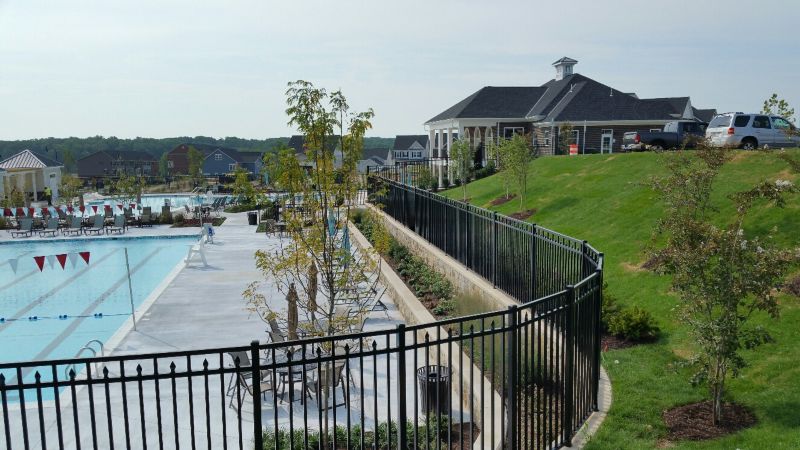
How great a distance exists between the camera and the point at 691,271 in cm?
617

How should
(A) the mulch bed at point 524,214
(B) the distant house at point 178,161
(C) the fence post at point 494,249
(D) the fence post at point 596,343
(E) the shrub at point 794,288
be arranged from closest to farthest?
(D) the fence post at point 596,343
(E) the shrub at point 794,288
(C) the fence post at point 494,249
(A) the mulch bed at point 524,214
(B) the distant house at point 178,161

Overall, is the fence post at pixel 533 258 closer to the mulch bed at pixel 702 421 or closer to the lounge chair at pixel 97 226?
the mulch bed at pixel 702 421

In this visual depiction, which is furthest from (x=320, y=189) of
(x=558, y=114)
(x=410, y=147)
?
(x=410, y=147)

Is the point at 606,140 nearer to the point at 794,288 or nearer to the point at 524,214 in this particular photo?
the point at 524,214

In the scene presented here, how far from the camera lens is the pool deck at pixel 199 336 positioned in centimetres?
748

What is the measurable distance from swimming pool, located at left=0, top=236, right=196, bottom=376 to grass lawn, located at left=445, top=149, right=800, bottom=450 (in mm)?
10124

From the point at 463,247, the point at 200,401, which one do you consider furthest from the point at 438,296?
the point at 200,401

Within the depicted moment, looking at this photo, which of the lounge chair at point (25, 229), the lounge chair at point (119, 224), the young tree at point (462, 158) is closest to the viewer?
the young tree at point (462, 158)

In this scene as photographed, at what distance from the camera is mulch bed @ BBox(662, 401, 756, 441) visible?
19.3ft

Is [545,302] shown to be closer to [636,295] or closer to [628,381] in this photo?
[628,381]

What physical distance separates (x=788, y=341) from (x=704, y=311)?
202 cm

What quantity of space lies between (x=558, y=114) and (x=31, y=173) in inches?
1712

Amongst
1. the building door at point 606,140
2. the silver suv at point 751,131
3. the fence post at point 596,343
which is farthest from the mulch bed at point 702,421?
the building door at point 606,140

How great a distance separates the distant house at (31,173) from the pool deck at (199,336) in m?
35.5
